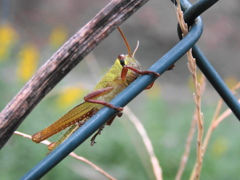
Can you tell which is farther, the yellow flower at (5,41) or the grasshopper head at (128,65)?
the yellow flower at (5,41)

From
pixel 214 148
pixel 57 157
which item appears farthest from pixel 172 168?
pixel 57 157

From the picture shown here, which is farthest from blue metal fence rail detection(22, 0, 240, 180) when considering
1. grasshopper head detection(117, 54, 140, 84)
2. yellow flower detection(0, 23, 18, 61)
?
yellow flower detection(0, 23, 18, 61)

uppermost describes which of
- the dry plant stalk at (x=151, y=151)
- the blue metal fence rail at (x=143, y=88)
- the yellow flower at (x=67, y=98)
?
the blue metal fence rail at (x=143, y=88)

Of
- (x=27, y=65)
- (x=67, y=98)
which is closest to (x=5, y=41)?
(x=27, y=65)

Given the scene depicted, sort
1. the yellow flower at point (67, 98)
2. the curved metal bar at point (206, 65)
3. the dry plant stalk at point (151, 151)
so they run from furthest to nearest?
the yellow flower at point (67, 98), the dry plant stalk at point (151, 151), the curved metal bar at point (206, 65)

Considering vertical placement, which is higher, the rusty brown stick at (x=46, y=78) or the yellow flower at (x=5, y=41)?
the rusty brown stick at (x=46, y=78)

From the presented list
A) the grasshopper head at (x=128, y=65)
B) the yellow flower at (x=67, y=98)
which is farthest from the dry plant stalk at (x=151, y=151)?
the yellow flower at (x=67, y=98)

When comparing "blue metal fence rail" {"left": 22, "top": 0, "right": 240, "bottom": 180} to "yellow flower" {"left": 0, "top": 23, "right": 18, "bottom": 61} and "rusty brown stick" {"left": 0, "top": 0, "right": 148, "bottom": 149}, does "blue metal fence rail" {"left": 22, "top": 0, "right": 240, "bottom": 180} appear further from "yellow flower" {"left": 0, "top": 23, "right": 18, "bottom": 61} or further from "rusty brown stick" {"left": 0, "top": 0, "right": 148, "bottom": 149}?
"yellow flower" {"left": 0, "top": 23, "right": 18, "bottom": 61}

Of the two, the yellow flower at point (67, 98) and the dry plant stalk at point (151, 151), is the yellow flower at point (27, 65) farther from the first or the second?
the dry plant stalk at point (151, 151)

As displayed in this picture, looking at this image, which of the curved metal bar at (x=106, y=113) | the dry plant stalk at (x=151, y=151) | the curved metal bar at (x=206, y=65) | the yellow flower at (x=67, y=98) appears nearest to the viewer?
the curved metal bar at (x=106, y=113)

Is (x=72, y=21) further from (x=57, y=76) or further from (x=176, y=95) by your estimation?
(x=57, y=76)
